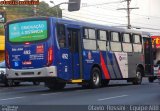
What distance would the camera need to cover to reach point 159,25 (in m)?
84.7

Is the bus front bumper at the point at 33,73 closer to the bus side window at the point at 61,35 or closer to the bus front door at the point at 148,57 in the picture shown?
the bus side window at the point at 61,35

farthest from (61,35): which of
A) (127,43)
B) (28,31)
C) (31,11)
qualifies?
(31,11)

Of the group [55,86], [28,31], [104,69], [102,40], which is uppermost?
[28,31]

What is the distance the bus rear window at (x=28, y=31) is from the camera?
2112 cm

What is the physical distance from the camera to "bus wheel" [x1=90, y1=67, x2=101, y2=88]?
23.5 metres

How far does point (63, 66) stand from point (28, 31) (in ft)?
7.36

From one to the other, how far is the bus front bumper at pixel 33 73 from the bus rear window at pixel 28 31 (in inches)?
54.3

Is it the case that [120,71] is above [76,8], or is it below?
below

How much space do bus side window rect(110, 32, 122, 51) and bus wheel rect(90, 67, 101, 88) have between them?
219cm

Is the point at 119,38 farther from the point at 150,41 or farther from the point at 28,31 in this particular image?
the point at 28,31

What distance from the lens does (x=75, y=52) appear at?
22.5 m

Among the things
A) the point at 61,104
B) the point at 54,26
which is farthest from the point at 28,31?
the point at 61,104

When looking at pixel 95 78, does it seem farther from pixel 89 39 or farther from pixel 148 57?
pixel 148 57

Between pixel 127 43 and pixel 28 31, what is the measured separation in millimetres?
7417
